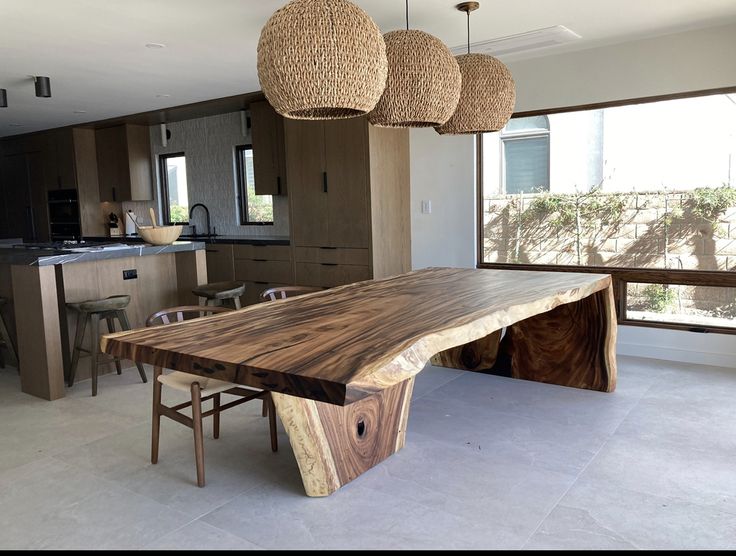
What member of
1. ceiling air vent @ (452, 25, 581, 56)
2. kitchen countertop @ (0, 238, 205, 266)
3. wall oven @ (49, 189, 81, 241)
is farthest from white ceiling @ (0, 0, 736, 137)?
wall oven @ (49, 189, 81, 241)

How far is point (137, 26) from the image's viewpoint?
372 centimetres

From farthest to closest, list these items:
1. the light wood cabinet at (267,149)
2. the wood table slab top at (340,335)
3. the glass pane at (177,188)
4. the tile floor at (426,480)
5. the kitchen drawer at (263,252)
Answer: the glass pane at (177,188), the light wood cabinet at (267,149), the kitchen drawer at (263,252), the tile floor at (426,480), the wood table slab top at (340,335)

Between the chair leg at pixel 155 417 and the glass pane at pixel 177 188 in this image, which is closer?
the chair leg at pixel 155 417

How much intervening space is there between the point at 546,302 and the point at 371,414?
0.99 metres

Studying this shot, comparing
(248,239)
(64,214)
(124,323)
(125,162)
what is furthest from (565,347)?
(64,214)

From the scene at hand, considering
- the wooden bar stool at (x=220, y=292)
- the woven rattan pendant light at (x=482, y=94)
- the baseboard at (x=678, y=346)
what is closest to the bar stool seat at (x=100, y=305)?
the wooden bar stool at (x=220, y=292)

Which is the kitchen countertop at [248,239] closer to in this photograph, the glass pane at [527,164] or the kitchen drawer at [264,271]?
the kitchen drawer at [264,271]

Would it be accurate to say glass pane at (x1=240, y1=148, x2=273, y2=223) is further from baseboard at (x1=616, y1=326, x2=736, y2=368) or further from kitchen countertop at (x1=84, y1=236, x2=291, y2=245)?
baseboard at (x1=616, y1=326, x2=736, y2=368)

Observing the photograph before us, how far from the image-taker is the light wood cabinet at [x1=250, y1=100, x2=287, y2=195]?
238 inches

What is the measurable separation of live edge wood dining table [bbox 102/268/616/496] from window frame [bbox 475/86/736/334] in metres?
0.79

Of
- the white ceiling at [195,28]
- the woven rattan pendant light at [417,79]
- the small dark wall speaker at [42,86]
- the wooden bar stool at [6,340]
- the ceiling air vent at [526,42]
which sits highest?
the white ceiling at [195,28]

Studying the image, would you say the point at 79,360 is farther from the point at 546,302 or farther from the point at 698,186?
the point at 698,186

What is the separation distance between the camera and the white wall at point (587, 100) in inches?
166

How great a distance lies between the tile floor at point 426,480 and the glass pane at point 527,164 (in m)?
2.00
